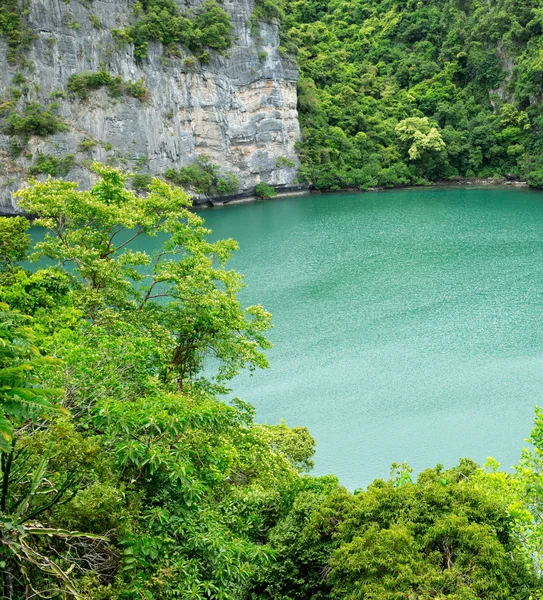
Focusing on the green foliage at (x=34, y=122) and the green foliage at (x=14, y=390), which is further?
the green foliage at (x=34, y=122)

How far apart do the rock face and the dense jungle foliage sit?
30431 mm

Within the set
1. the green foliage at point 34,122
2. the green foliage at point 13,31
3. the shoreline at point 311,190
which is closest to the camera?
the green foliage at point 34,122

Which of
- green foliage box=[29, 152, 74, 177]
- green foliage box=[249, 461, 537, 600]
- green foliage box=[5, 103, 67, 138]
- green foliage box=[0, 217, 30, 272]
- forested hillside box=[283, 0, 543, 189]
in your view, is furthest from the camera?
forested hillside box=[283, 0, 543, 189]

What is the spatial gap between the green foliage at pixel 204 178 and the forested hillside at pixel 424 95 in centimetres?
595

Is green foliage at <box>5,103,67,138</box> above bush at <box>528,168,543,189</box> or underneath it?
above

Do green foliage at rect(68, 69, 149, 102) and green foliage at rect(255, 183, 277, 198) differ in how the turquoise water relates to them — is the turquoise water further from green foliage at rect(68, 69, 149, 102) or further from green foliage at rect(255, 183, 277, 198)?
green foliage at rect(68, 69, 149, 102)

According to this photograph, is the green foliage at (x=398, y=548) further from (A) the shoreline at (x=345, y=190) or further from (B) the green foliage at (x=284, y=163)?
(B) the green foliage at (x=284, y=163)

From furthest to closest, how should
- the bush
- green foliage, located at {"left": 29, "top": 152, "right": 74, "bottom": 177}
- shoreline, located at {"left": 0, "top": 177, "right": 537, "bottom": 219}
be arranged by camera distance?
shoreline, located at {"left": 0, "top": 177, "right": 537, "bottom": 219} < the bush < green foliage, located at {"left": 29, "top": 152, "right": 74, "bottom": 177}

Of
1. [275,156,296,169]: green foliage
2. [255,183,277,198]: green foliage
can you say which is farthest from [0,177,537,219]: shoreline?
[275,156,296,169]: green foliage

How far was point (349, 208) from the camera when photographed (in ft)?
117

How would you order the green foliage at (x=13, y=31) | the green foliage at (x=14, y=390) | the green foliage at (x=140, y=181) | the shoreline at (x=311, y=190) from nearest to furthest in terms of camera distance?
1. the green foliage at (x=14, y=390)
2. the green foliage at (x=13, y=31)
3. the green foliage at (x=140, y=181)
4. the shoreline at (x=311, y=190)

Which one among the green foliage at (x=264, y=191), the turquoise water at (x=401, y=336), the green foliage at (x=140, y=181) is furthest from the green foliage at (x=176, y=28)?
the turquoise water at (x=401, y=336)

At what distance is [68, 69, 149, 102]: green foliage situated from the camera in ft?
117

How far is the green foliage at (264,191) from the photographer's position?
1620 inches
